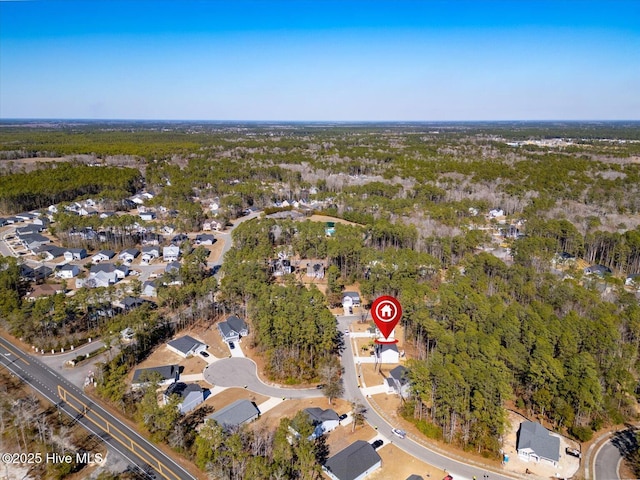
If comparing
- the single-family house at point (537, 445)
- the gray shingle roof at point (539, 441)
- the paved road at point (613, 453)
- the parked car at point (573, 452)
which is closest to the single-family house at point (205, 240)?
the gray shingle roof at point (539, 441)

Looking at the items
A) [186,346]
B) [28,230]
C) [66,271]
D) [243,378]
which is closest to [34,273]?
[66,271]

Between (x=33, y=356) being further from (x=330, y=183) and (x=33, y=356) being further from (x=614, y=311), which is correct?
(x=330, y=183)

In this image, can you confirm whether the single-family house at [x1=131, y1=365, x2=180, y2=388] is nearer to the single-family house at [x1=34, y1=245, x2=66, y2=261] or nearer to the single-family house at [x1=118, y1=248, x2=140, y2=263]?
the single-family house at [x1=118, y1=248, x2=140, y2=263]

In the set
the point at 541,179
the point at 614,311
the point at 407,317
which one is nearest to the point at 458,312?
the point at 407,317

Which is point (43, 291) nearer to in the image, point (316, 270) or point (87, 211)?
point (316, 270)

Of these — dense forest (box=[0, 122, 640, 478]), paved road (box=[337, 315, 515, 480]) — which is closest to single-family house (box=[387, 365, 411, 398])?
dense forest (box=[0, 122, 640, 478])

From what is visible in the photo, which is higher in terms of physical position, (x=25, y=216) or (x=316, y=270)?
(x=25, y=216)
